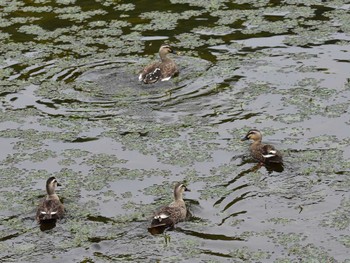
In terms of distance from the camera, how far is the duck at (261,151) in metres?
15.2

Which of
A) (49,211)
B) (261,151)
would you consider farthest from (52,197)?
(261,151)

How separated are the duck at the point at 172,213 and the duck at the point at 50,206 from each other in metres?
1.55

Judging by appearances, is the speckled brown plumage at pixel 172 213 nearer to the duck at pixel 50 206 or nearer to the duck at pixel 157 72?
the duck at pixel 50 206

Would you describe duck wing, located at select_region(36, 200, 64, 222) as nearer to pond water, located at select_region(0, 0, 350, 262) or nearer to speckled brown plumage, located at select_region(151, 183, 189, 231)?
pond water, located at select_region(0, 0, 350, 262)

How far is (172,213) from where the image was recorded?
1347cm

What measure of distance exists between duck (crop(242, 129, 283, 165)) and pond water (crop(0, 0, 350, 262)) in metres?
0.22

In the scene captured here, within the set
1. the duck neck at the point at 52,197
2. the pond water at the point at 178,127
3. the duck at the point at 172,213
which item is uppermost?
the duck neck at the point at 52,197

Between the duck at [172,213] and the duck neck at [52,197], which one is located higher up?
the duck neck at [52,197]

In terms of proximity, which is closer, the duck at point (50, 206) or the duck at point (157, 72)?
the duck at point (50, 206)

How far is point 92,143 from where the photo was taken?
53.9ft

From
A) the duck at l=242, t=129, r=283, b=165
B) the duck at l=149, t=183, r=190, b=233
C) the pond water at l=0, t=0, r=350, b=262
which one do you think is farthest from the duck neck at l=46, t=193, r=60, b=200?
the duck at l=242, t=129, r=283, b=165

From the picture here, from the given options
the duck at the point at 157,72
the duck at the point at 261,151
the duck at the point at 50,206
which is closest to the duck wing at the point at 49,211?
the duck at the point at 50,206

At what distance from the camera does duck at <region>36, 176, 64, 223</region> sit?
1375cm

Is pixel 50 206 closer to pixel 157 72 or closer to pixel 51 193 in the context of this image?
pixel 51 193
